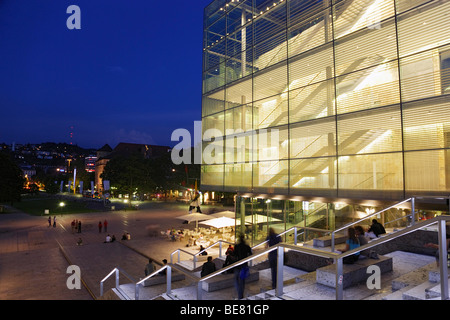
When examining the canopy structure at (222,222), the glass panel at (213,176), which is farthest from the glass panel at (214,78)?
the canopy structure at (222,222)

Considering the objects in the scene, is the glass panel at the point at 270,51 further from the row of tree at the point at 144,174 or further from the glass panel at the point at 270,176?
the row of tree at the point at 144,174

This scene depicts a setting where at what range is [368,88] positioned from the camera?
13234mm

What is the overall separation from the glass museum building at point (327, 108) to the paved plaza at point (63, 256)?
7727 millimetres

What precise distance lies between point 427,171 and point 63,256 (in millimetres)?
22500

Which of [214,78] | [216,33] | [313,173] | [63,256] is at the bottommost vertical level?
[63,256]

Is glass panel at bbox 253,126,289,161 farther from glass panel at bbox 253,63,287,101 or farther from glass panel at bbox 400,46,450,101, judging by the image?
glass panel at bbox 400,46,450,101

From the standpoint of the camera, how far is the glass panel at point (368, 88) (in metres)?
12.5

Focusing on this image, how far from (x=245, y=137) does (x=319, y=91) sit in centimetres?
630

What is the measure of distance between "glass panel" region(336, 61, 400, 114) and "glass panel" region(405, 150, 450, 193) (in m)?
2.59

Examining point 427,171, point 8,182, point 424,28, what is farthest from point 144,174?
point 424,28

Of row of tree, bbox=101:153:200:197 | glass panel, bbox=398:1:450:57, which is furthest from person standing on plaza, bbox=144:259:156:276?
row of tree, bbox=101:153:200:197

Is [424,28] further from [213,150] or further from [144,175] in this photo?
[144,175]

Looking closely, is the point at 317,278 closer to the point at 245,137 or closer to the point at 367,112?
the point at 367,112

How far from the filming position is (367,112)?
43.2 feet
